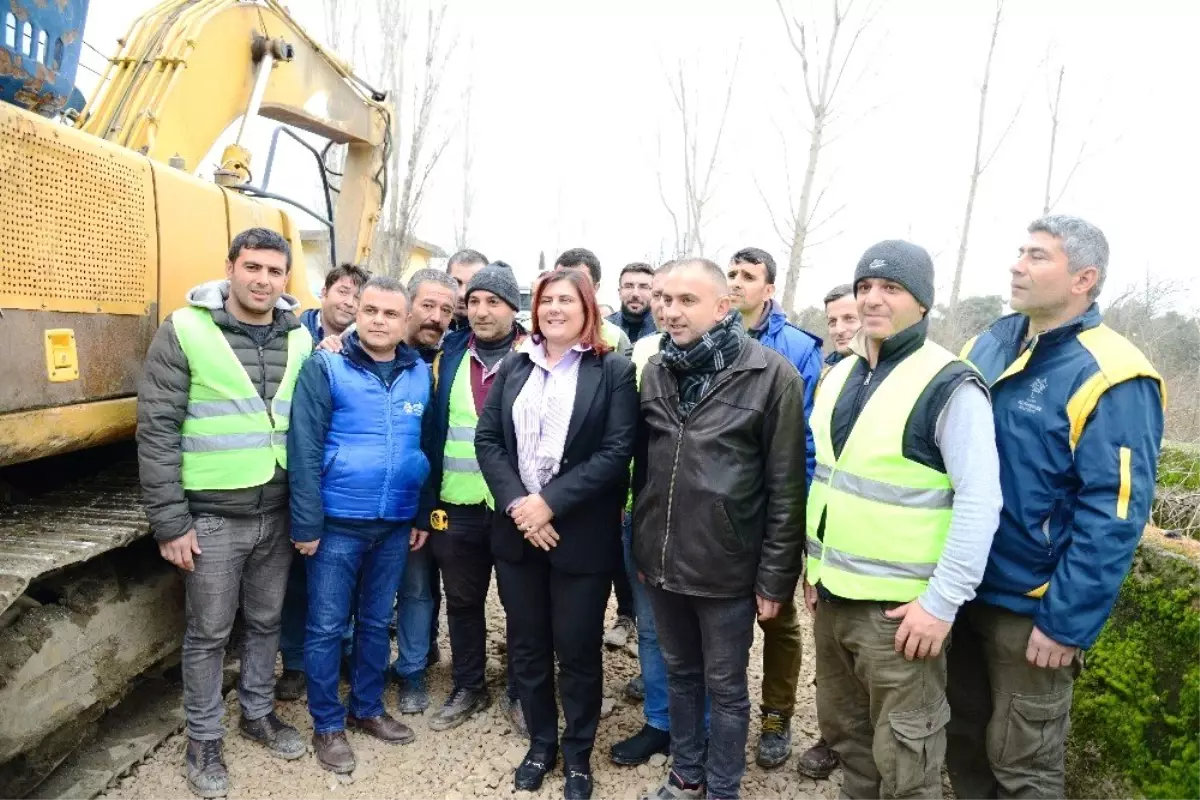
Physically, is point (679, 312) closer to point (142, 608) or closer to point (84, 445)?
point (84, 445)

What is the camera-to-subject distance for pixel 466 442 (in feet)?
10.9

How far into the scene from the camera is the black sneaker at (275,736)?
329cm

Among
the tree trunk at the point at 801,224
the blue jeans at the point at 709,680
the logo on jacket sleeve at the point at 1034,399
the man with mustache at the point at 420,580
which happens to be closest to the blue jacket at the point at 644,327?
the man with mustache at the point at 420,580

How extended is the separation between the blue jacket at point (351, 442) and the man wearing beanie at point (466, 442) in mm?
121

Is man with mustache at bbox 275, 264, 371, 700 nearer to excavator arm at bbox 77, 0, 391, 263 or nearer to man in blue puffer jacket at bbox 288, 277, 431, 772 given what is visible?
man in blue puffer jacket at bbox 288, 277, 431, 772

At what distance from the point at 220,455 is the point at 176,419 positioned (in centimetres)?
20

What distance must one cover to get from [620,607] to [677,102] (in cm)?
1130

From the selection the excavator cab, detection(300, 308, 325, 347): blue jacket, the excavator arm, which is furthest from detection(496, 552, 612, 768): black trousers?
the excavator arm

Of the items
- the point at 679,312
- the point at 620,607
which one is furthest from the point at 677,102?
the point at 679,312

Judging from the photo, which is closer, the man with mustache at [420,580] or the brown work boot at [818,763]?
the brown work boot at [818,763]

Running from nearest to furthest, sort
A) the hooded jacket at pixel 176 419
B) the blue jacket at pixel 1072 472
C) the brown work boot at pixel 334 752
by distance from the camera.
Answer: the blue jacket at pixel 1072 472
the hooded jacket at pixel 176 419
the brown work boot at pixel 334 752

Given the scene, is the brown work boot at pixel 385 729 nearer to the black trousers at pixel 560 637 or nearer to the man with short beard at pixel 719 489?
the black trousers at pixel 560 637

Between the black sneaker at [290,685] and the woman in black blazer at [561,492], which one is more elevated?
the woman in black blazer at [561,492]

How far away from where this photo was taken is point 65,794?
2.92m
